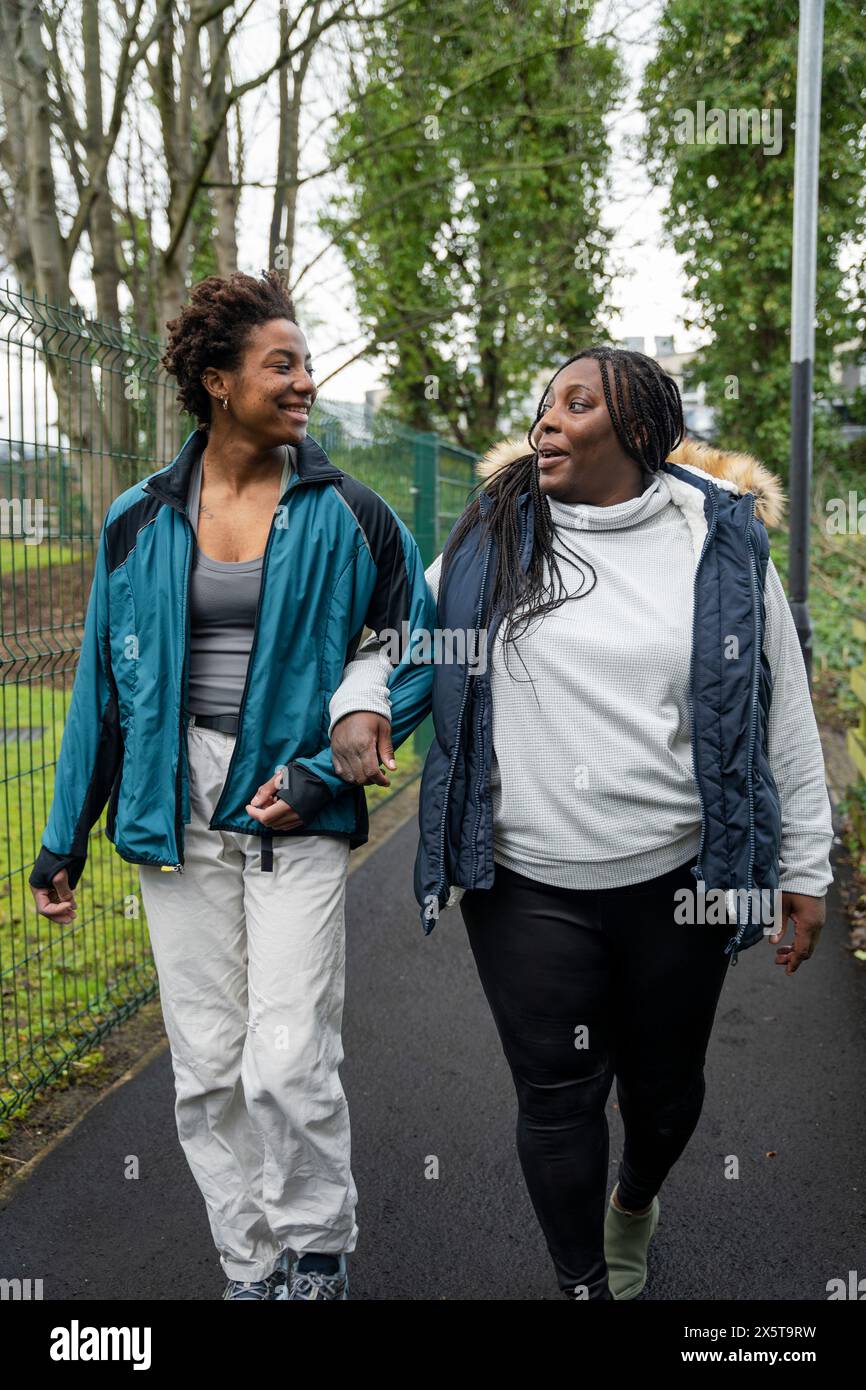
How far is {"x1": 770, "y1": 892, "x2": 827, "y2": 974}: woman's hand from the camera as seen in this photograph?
8.64 feet

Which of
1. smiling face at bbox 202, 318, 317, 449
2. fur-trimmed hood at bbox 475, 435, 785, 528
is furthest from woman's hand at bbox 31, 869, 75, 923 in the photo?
fur-trimmed hood at bbox 475, 435, 785, 528

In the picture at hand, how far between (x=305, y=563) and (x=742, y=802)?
3.49 feet

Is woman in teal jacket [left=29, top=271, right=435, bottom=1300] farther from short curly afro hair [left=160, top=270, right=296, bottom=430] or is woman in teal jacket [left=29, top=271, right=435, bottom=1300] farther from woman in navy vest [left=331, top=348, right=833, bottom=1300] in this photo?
woman in navy vest [left=331, top=348, right=833, bottom=1300]

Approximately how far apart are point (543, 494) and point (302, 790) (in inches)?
32.9

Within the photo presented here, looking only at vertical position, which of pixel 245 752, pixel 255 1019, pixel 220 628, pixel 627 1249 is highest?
pixel 220 628

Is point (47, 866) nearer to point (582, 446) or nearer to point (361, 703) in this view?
point (361, 703)

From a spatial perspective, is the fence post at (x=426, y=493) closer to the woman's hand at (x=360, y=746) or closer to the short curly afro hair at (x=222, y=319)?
the short curly afro hair at (x=222, y=319)

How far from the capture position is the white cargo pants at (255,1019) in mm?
2697

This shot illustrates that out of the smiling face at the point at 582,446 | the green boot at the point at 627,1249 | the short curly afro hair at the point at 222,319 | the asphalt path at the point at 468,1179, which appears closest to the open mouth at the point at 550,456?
the smiling face at the point at 582,446

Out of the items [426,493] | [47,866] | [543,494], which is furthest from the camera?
[426,493]

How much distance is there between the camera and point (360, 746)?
103 inches

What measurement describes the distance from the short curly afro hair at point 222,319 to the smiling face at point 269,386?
2 centimetres

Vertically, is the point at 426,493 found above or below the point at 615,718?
above

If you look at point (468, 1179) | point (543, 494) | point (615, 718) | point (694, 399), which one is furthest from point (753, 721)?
point (694, 399)
